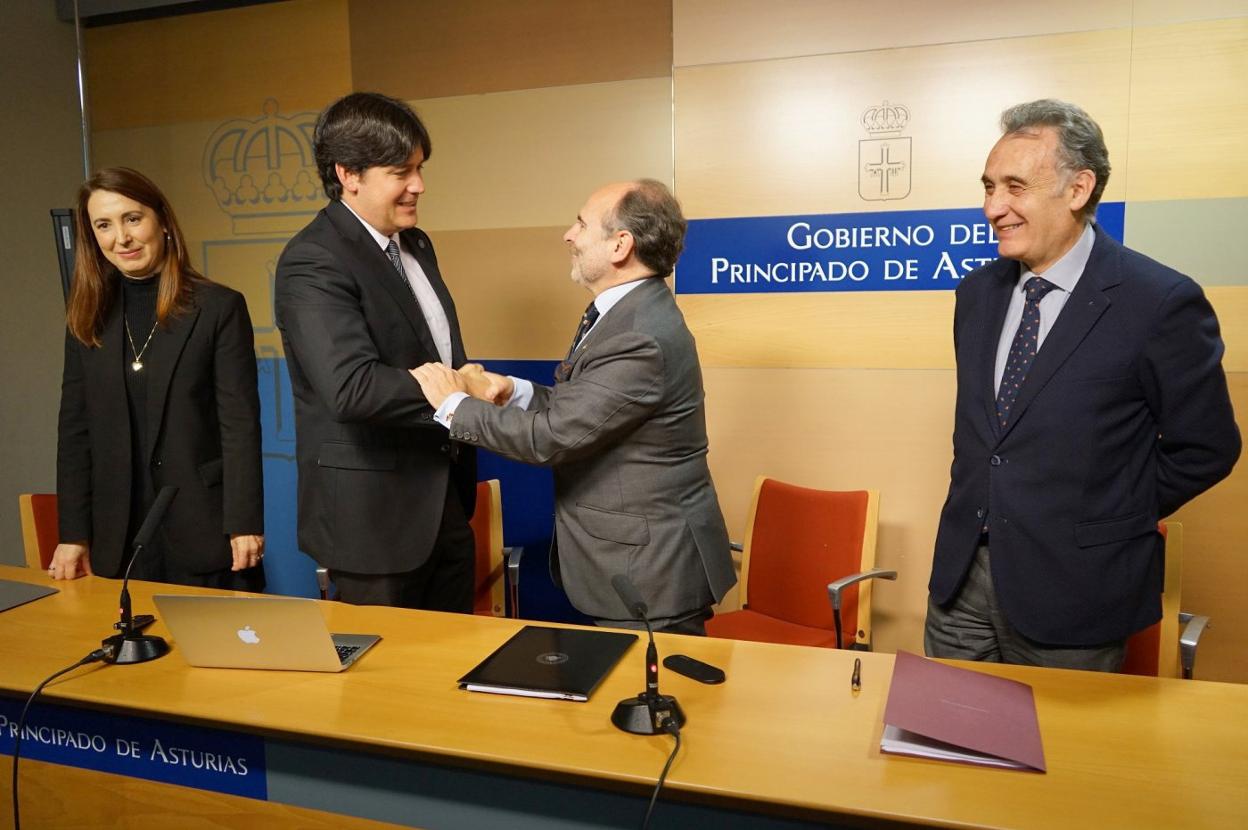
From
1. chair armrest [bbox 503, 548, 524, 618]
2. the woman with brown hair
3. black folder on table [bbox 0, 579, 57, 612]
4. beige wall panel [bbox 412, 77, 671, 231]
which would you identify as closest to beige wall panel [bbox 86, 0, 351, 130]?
beige wall panel [bbox 412, 77, 671, 231]

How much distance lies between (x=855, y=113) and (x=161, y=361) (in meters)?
2.47

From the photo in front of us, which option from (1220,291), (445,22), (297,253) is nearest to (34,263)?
(445,22)

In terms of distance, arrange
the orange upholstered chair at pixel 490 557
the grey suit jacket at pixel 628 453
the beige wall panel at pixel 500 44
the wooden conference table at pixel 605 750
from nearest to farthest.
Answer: the wooden conference table at pixel 605 750, the grey suit jacket at pixel 628 453, the orange upholstered chair at pixel 490 557, the beige wall panel at pixel 500 44

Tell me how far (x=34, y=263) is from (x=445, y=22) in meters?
2.20

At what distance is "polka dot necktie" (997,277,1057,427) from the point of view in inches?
81.5

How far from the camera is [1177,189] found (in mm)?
3043

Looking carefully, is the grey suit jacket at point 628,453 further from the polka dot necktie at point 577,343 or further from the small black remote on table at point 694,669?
the small black remote on table at point 694,669

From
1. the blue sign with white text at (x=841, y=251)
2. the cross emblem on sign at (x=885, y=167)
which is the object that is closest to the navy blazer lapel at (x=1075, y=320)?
the blue sign with white text at (x=841, y=251)

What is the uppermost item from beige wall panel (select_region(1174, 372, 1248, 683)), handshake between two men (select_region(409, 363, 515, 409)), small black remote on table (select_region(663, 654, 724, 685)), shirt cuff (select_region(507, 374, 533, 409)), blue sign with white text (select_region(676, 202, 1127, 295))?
blue sign with white text (select_region(676, 202, 1127, 295))

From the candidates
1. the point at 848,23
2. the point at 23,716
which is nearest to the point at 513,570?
the point at 23,716

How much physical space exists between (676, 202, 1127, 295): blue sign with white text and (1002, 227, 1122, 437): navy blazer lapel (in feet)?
4.19

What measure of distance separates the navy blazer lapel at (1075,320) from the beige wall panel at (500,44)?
80.5 inches

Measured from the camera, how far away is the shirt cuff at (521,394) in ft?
8.52

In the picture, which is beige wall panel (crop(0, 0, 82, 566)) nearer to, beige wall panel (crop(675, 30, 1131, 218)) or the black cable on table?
the black cable on table
